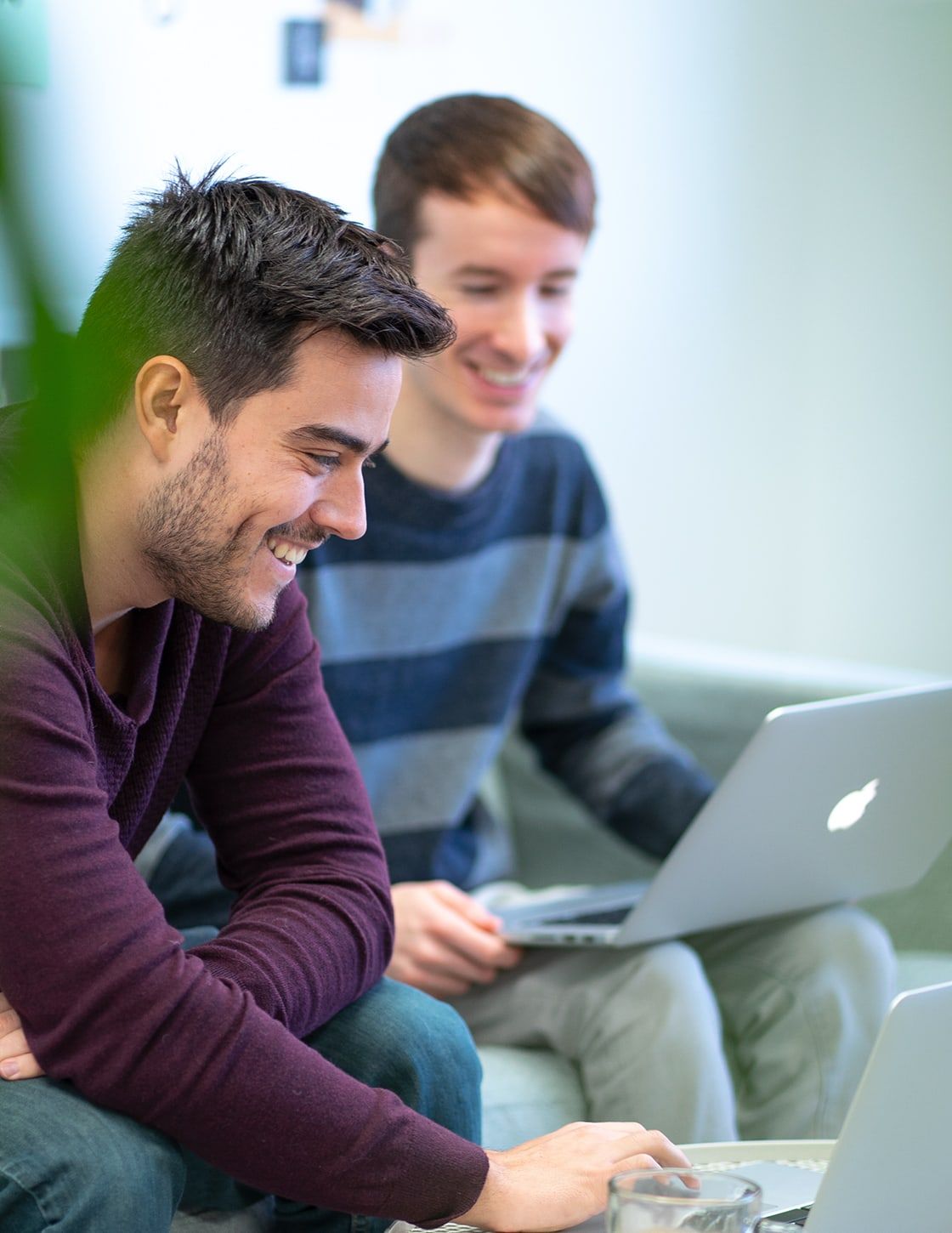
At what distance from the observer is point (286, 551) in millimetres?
959

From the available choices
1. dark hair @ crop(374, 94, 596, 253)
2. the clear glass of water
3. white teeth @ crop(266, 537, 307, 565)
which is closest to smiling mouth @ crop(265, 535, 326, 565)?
white teeth @ crop(266, 537, 307, 565)

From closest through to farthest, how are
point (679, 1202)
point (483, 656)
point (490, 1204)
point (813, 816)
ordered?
1. point (679, 1202)
2. point (490, 1204)
3. point (813, 816)
4. point (483, 656)

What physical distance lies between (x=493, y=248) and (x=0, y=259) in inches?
51.5

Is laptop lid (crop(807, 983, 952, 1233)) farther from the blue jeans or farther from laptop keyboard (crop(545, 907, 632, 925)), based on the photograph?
laptop keyboard (crop(545, 907, 632, 925))

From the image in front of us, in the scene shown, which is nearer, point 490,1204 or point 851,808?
point 490,1204

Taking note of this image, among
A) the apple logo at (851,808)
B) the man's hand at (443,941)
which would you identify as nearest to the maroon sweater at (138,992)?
the man's hand at (443,941)

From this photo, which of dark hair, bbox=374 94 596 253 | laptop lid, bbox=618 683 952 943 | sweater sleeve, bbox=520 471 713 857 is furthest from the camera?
sweater sleeve, bbox=520 471 713 857

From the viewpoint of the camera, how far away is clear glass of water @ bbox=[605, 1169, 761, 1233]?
76cm

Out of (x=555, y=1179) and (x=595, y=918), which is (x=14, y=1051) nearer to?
(x=555, y=1179)

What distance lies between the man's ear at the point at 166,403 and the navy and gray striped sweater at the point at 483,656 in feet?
1.91

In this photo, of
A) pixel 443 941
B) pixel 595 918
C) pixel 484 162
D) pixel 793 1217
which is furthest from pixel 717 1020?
pixel 484 162

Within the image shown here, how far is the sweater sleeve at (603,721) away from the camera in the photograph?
1.67 meters

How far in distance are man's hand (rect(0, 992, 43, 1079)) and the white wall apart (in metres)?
1.26

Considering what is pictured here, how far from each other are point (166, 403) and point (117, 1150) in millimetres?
449
